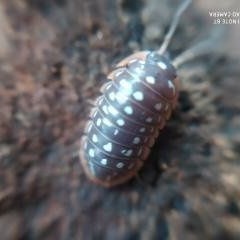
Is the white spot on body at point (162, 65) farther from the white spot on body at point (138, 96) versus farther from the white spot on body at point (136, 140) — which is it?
the white spot on body at point (136, 140)

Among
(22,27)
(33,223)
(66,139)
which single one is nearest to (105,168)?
(66,139)

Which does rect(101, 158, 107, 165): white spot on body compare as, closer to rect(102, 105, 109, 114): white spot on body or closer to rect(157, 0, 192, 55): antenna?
rect(102, 105, 109, 114): white spot on body

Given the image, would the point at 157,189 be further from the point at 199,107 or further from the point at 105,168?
the point at 199,107

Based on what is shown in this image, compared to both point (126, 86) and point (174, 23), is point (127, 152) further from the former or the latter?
point (174, 23)

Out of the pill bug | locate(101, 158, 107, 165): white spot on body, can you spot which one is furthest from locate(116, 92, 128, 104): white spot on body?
locate(101, 158, 107, 165): white spot on body

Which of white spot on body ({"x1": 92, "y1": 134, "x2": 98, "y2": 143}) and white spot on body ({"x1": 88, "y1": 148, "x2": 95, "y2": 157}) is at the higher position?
white spot on body ({"x1": 92, "y1": 134, "x2": 98, "y2": 143})

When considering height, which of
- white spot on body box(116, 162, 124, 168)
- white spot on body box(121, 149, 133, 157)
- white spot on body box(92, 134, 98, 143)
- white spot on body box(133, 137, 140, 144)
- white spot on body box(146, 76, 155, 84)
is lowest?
white spot on body box(116, 162, 124, 168)

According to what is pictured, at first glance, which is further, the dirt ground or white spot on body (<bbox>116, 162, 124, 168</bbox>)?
white spot on body (<bbox>116, 162, 124, 168</bbox>)
